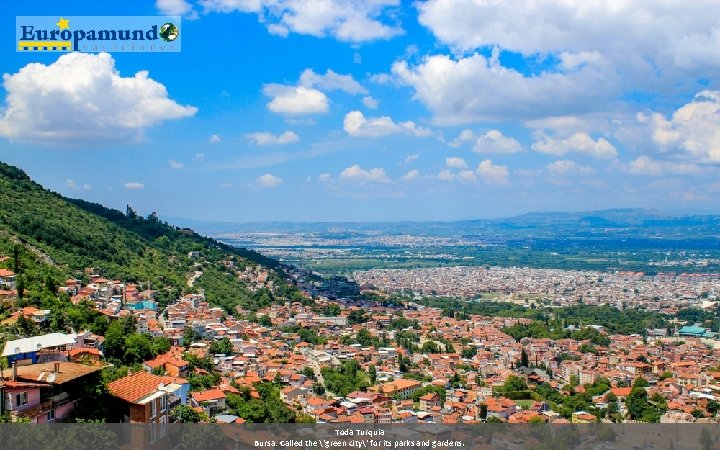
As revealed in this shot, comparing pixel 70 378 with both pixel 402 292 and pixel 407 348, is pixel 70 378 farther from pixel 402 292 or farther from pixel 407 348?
pixel 402 292

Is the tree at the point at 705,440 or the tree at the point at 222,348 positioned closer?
the tree at the point at 705,440

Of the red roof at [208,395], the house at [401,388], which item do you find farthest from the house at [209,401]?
the house at [401,388]

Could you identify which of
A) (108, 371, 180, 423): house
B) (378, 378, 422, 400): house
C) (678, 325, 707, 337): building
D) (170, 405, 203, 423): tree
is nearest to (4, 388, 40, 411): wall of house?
(108, 371, 180, 423): house

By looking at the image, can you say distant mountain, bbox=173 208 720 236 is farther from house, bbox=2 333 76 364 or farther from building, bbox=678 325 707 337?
house, bbox=2 333 76 364

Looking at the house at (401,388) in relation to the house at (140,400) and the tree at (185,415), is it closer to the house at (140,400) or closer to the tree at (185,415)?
the tree at (185,415)

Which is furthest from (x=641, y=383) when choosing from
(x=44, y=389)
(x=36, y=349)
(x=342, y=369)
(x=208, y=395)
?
(x=44, y=389)

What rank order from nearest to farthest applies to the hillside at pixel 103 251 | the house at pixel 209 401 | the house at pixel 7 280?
1. the house at pixel 209 401
2. the house at pixel 7 280
3. the hillside at pixel 103 251

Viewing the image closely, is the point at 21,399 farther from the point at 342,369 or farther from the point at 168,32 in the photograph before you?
the point at 342,369
